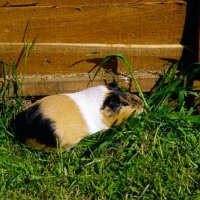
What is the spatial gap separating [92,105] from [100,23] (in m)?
0.59

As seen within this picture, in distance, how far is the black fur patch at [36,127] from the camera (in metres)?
2.83

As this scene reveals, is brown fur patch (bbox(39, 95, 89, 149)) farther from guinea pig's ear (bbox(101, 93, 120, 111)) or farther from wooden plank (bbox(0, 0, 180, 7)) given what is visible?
wooden plank (bbox(0, 0, 180, 7))

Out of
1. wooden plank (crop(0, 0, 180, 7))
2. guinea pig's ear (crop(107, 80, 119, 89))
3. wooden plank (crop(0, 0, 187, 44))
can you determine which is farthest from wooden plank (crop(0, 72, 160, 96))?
wooden plank (crop(0, 0, 180, 7))

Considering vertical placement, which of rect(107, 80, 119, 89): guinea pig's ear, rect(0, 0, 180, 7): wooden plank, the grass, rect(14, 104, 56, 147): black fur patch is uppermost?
rect(0, 0, 180, 7): wooden plank

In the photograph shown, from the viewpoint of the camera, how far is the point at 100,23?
3021mm

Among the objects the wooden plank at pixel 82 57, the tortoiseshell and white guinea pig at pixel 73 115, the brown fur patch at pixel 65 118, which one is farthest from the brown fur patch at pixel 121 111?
the wooden plank at pixel 82 57

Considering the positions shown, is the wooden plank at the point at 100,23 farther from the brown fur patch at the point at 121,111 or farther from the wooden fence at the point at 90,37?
the brown fur patch at the point at 121,111

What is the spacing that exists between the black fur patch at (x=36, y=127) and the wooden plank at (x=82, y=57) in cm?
41

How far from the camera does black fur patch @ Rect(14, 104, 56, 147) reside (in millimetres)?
2832

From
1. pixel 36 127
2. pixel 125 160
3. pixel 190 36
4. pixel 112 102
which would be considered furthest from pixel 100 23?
pixel 125 160

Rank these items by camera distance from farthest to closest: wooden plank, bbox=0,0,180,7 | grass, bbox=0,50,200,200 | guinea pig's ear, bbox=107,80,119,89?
1. guinea pig's ear, bbox=107,80,119,89
2. wooden plank, bbox=0,0,180,7
3. grass, bbox=0,50,200,200

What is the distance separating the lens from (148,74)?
3264 mm

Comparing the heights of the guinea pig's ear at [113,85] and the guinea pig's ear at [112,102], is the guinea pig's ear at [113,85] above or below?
above

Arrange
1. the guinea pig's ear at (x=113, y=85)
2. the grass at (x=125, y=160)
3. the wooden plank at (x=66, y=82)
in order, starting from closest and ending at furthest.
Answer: the grass at (x=125, y=160) → the guinea pig's ear at (x=113, y=85) → the wooden plank at (x=66, y=82)
